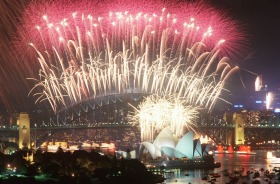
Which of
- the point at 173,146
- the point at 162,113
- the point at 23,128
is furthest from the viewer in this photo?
the point at 23,128

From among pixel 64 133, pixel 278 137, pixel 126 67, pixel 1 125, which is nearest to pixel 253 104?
pixel 278 137

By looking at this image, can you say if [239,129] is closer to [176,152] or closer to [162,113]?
[176,152]

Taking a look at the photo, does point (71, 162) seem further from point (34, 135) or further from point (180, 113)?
point (34, 135)

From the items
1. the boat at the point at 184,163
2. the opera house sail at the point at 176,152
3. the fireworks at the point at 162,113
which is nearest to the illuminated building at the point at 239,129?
the boat at the point at 184,163

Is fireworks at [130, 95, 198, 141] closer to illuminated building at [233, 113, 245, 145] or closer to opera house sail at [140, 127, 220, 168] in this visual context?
opera house sail at [140, 127, 220, 168]

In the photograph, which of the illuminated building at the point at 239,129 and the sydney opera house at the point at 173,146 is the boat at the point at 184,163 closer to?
the sydney opera house at the point at 173,146

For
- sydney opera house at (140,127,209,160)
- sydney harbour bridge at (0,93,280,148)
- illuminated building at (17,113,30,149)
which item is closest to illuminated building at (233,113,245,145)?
sydney harbour bridge at (0,93,280,148)

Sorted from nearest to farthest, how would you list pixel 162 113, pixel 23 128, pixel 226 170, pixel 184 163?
pixel 162 113, pixel 226 170, pixel 184 163, pixel 23 128

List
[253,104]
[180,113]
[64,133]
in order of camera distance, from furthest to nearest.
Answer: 1. [253,104]
2. [64,133]
3. [180,113]

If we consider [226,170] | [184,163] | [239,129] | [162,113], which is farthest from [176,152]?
[239,129]
